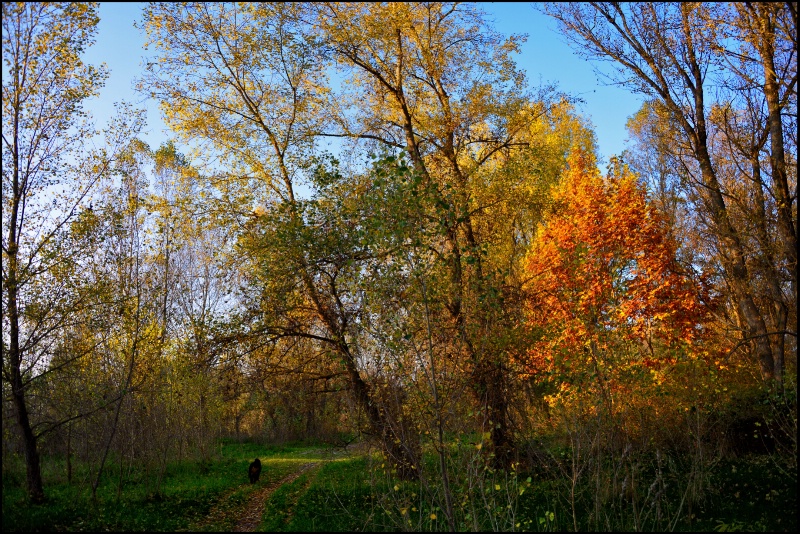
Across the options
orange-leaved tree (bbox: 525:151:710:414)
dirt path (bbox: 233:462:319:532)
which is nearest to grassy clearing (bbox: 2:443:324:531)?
dirt path (bbox: 233:462:319:532)

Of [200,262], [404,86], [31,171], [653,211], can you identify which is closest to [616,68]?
[404,86]

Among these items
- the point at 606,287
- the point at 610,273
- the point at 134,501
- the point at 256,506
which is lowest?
the point at 256,506

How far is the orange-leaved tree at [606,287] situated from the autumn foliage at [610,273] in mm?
28

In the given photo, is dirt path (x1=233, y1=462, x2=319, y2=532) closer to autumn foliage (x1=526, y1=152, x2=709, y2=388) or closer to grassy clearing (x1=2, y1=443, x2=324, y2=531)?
Answer: grassy clearing (x1=2, y1=443, x2=324, y2=531)

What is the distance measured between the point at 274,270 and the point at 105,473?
7.80 m

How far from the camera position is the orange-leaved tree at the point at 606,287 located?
8.19 metres

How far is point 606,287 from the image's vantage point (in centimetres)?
890

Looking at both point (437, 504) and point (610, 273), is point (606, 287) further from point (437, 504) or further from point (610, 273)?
point (437, 504)

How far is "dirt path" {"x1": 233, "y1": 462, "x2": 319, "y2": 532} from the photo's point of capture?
883cm

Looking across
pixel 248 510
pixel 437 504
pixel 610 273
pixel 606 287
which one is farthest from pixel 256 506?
pixel 610 273

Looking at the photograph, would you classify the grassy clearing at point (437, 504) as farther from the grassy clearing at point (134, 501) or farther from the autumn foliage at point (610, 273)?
the autumn foliage at point (610, 273)

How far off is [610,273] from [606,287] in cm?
91

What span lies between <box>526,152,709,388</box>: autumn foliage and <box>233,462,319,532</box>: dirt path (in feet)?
16.5

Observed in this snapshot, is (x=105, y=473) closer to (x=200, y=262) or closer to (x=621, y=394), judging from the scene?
(x=200, y=262)
